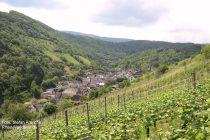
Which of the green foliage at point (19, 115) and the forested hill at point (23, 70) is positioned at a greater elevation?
the forested hill at point (23, 70)

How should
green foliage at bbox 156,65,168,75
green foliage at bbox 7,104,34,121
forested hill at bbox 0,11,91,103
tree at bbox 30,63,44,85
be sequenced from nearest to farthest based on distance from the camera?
1. green foliage at bbox 156,65,168,75
2. green foliage at bbox 7,104,34,121
3. forested hill at bbox 0,11,91,103
4. tree at bbox 30,63,44,85

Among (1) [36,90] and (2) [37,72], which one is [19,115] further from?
(2) [37,72]

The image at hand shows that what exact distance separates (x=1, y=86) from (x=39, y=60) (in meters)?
45.0

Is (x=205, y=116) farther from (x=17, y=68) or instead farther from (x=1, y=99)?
(x=17, y=68)

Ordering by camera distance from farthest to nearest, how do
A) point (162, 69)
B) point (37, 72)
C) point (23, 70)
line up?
point (37, 72)
point (23, 70)
point (162, 69)

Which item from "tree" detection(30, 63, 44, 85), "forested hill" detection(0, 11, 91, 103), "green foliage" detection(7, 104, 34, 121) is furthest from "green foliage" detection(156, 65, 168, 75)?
"tree" detection(30, 63, 44, 85)

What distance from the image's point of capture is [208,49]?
70.3 meters

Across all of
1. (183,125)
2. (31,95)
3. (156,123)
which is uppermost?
(183,125)

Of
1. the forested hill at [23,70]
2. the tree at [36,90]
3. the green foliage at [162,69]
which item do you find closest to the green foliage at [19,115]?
the green foliage at [162,69]

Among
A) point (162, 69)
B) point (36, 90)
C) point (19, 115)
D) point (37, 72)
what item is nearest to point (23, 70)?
point (37, 72)

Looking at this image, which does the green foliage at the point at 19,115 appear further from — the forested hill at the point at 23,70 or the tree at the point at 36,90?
the tree at the point at 36,90

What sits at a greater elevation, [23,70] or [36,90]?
[23,70]

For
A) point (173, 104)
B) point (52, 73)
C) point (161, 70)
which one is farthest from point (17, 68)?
point (173, 104)

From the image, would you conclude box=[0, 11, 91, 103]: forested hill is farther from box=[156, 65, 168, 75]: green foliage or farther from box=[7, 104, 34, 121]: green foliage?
box=[156, 65, 168, 75]: green foliage
